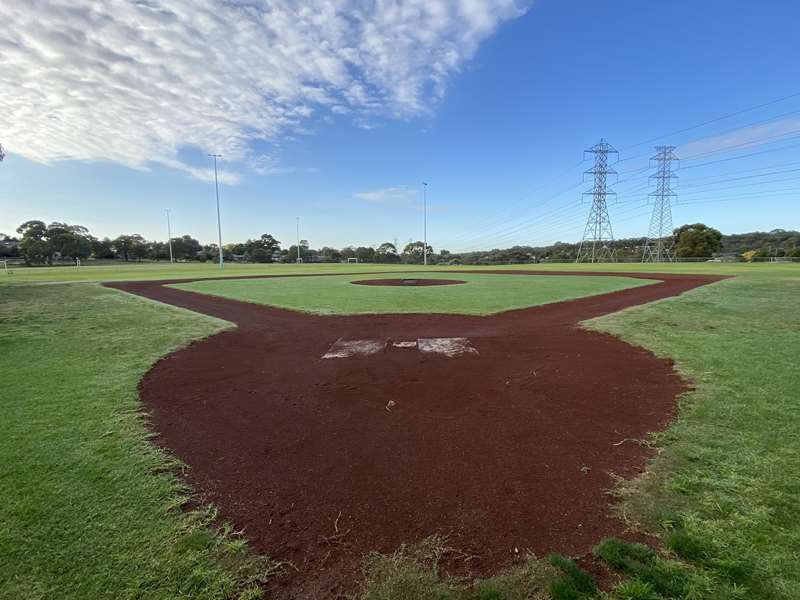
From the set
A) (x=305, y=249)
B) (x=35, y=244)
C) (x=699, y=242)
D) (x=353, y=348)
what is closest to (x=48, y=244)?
(x=35, y=244)

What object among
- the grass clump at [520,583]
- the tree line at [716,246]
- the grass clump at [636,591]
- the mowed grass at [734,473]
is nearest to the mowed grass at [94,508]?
the grass clump at [520,583]

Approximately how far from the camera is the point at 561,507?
3082 millimetres

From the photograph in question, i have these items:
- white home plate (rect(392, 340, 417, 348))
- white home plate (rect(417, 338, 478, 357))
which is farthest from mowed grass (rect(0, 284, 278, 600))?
white home plate (rect(417, 338, 478, 357))

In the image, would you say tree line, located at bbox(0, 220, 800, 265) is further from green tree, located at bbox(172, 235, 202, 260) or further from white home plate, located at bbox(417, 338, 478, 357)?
white home plate, located at bbox(417, 338, 478, 357)

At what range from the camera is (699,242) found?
8850 cm

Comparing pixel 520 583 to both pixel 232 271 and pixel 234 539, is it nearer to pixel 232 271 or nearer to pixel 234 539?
pixel 234 539

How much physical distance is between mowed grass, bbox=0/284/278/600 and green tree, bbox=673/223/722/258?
108 metres

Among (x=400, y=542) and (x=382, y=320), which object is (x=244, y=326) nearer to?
(x=382, y=320)

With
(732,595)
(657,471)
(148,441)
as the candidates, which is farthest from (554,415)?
(148,441)

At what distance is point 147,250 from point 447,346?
13839 centimetres

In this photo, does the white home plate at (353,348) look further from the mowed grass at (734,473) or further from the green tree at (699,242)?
the green tree at (699,242)

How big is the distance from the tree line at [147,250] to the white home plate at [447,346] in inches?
3987

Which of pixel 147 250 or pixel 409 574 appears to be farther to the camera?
pixel 147 250

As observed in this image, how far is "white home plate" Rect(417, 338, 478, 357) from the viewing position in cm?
805
